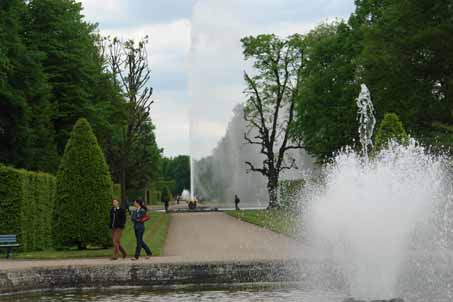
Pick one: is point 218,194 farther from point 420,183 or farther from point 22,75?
point 420,183

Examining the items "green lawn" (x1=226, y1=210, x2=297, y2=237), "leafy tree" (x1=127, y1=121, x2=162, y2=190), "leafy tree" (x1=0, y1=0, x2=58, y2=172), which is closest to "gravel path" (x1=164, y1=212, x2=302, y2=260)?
"green lawn" (x1=226, y1=210, x2=297, y2=237)

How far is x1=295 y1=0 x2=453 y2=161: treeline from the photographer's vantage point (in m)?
38.4

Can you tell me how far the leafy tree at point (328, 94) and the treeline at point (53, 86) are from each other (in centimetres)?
1070

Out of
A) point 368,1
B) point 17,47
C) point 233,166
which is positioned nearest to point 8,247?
point 17,47

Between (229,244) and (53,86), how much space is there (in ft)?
66.4

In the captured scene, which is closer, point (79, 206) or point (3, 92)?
point (79, 206)

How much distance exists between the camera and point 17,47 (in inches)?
1446

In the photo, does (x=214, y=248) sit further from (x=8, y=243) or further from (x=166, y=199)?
(x=166, y=199)

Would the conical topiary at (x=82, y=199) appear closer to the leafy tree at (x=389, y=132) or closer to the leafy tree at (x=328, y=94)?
the leafy tree at (x=389, y=132)

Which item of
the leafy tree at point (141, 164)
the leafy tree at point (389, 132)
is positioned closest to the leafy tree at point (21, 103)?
the leafy tree at point (389, 132)

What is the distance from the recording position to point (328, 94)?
50.6 metres

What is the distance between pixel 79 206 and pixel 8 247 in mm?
2380

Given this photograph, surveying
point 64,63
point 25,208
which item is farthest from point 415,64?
point 25,208

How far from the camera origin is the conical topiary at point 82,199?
77.6ft
